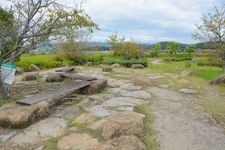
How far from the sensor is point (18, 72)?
32.6 feet

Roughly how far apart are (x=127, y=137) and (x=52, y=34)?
2.93 m

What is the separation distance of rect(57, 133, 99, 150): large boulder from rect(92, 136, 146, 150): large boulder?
0.21m

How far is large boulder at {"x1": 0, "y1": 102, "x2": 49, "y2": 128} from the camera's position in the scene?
374cm

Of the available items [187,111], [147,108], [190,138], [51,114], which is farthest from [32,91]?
[190,138]

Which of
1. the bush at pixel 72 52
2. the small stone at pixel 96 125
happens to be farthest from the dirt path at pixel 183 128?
the bush at pixel 72 52

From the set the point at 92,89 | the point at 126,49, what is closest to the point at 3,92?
the point at 92,89

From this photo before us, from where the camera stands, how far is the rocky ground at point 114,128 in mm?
3252

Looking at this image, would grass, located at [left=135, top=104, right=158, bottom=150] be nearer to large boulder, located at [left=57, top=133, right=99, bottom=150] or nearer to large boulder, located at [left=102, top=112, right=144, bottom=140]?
large boulder, located at [left=102, top=112, right=144, bottom=140]

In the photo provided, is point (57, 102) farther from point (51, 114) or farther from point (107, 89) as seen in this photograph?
point (107, 89)

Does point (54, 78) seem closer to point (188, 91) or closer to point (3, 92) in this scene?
point (3, 92)

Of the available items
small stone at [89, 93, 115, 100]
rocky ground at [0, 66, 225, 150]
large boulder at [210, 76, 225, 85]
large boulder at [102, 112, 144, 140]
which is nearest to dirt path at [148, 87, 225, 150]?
rocky ground at [0, 66, 225, 150]

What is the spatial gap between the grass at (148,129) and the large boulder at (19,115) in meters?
1.61

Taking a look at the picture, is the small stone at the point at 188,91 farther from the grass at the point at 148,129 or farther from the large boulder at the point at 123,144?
the large boulder at the point at 123,144

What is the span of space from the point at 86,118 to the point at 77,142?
2.77 feet
